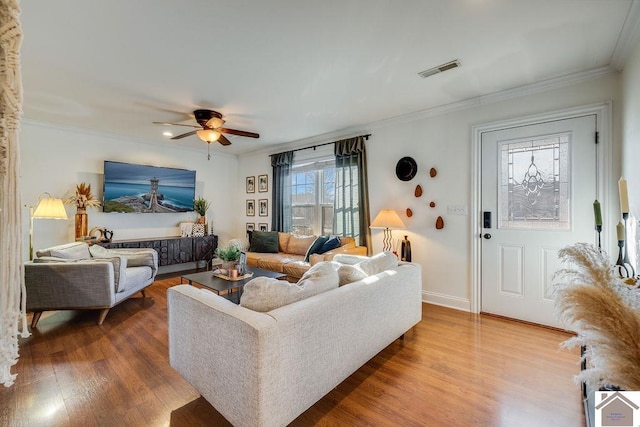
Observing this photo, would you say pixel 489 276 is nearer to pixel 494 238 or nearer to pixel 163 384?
pixel 494 238

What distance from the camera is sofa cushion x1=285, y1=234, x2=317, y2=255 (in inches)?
183

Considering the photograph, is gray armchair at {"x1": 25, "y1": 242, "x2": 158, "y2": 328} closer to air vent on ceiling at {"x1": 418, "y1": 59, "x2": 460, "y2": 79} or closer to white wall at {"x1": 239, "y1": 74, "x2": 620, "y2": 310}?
white wall at {"x1": 239, "y1": 74, "x2": 620, "y2": 310}

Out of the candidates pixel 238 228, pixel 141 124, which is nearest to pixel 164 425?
pixel 141 124

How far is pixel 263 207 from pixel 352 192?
2181mm

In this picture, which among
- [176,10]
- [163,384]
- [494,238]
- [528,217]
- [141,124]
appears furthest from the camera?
[141,124]

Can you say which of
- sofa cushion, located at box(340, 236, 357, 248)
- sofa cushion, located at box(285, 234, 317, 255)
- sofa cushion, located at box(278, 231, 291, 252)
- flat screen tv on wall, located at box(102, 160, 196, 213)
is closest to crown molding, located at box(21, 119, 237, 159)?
flat screen tv on wall, located at box(102, 160, 196, 213)

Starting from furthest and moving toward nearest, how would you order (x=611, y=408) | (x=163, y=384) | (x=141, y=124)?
(x=141, y=124) → (x=163, y=384) → (x=611, y=408)

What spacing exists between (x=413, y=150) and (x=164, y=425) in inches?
144

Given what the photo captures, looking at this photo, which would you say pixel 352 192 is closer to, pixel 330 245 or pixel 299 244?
pixel 330 245

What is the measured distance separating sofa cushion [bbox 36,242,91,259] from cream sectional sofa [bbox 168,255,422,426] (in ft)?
7.26

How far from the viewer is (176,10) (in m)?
1.81

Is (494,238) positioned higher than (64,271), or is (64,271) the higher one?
(494,238)

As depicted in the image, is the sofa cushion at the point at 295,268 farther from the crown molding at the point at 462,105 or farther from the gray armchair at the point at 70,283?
the crown molding at the point at 462,105

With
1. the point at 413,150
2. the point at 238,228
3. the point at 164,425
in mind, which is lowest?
the point at 164,425
